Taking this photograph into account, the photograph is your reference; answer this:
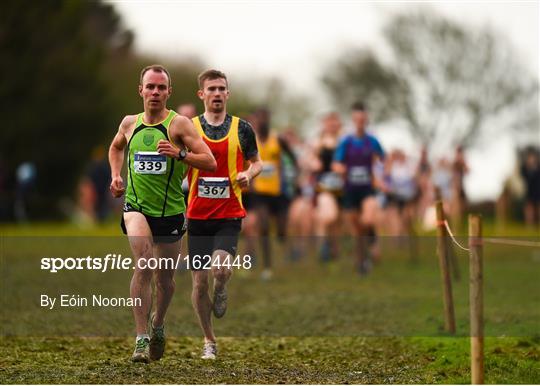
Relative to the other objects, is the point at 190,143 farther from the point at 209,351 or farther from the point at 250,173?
the point at 209,351

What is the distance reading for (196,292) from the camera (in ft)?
36.6

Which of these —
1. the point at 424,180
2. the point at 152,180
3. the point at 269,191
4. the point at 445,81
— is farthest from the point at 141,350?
the point at 445,81

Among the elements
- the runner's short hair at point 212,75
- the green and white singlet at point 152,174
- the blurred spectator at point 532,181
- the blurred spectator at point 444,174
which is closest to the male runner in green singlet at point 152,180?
the green and white singlet at point 152,174

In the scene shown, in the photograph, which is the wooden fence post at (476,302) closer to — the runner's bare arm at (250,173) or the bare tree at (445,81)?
the runner's bare arm at (250,173)

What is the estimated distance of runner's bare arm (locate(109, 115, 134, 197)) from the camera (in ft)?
34.1

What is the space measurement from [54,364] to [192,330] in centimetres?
284

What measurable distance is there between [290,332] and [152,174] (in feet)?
11.9

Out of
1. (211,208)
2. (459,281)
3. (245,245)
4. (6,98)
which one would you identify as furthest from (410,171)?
(6,98)

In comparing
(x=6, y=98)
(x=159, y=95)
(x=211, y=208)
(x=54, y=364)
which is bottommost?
(x=54, y=364)

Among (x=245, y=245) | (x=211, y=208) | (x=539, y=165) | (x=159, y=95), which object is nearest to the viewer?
(x=159, y=95)

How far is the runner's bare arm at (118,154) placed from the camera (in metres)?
10.4

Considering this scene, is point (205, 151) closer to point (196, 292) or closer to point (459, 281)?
point (196, 292)

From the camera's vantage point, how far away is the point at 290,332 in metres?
13.4

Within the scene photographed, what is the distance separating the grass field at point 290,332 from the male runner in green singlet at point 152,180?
581 millimetres
